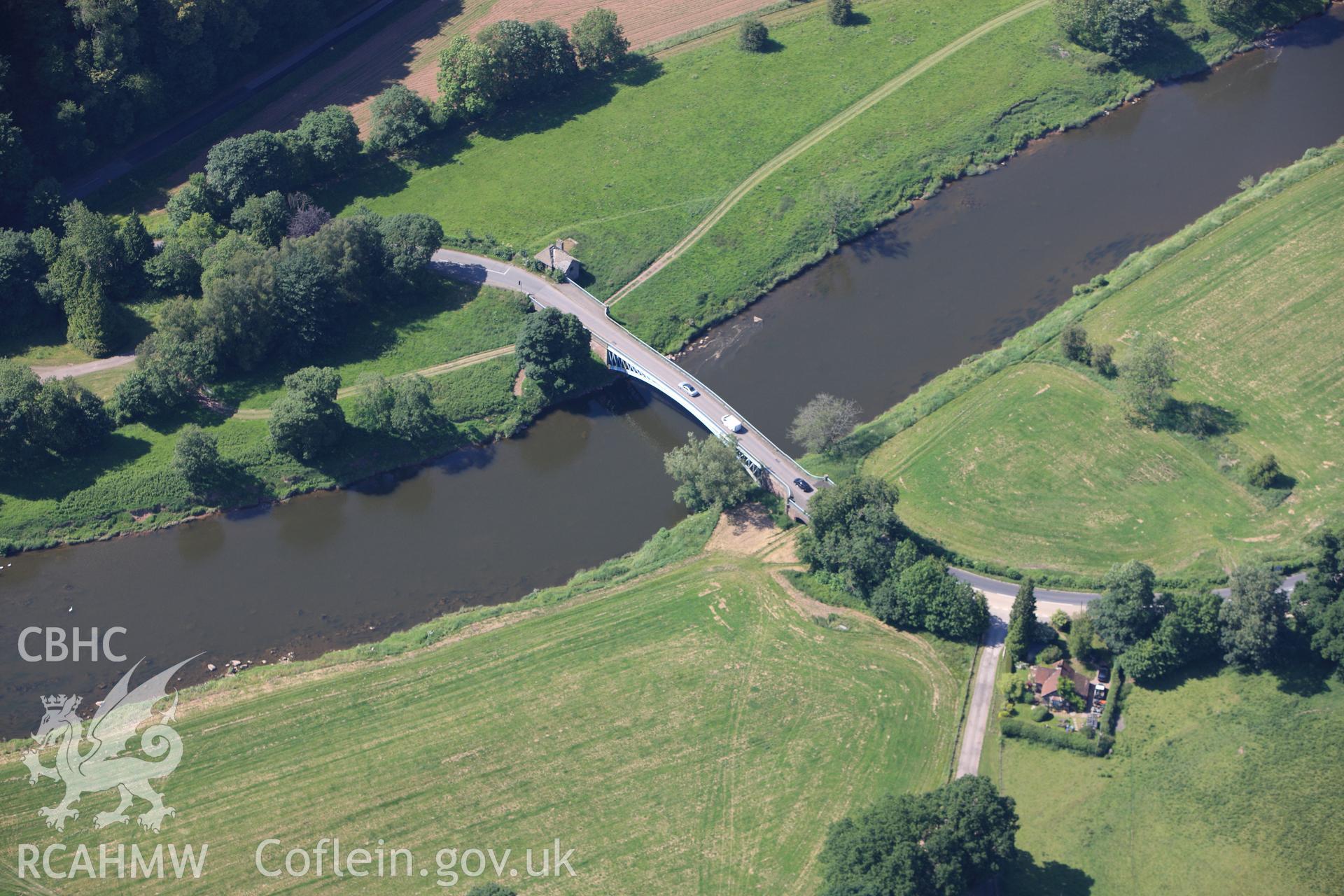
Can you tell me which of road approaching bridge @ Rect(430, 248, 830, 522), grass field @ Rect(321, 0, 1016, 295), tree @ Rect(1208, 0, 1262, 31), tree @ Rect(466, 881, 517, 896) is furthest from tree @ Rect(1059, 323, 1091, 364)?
tree @ Rect(466, 881, 517, 896)

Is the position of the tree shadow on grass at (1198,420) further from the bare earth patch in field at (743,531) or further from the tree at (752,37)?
the tree at (752,37)

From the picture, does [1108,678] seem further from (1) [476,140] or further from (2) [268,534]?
(1) [476,140]

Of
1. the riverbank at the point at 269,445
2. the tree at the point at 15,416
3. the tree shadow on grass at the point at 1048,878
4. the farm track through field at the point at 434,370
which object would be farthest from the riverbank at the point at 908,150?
the tree shadow on grass at the point at 1048,878

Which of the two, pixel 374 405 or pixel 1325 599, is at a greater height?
pixel 374 405

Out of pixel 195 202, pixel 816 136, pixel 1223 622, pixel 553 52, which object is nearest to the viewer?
pixel 1223 622

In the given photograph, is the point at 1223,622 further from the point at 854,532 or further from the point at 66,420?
the point at 66,420

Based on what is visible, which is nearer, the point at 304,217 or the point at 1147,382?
the point at 1147,382

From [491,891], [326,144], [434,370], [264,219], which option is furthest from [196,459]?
[491,891]
